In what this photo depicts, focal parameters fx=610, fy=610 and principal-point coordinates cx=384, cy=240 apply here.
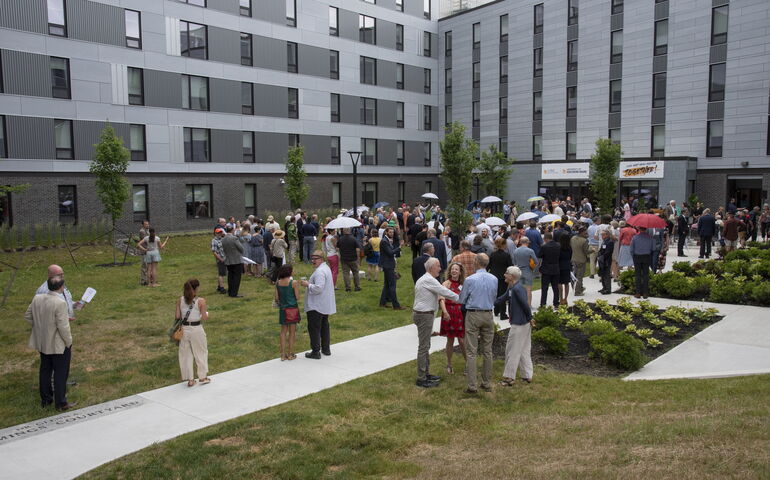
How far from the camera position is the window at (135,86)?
109 feet

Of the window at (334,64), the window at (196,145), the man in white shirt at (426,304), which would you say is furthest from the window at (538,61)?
the man in white shirt at (426,304)

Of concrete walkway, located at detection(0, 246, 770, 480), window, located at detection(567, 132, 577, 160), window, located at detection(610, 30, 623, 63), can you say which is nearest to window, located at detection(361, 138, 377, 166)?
window, located at detection(567, 132, 577, 160)

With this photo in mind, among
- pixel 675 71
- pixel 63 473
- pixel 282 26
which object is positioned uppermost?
pixel 282 26

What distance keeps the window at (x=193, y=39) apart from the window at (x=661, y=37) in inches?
1102

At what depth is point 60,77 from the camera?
3084cm

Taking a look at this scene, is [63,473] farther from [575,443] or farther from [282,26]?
[282,26]

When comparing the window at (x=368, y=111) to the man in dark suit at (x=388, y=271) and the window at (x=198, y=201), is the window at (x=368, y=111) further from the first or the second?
the man in dark suit at (x=388, y=271)

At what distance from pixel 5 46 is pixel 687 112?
123ft

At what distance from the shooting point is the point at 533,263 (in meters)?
13.6

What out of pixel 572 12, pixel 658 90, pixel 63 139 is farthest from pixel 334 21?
pixel 658 90

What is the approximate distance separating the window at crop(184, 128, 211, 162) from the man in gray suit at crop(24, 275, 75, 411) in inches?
1134

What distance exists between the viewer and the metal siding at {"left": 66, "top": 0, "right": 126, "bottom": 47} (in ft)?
101

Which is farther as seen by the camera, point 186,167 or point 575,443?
point 186,167

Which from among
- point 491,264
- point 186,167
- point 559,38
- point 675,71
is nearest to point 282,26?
point 186,167
